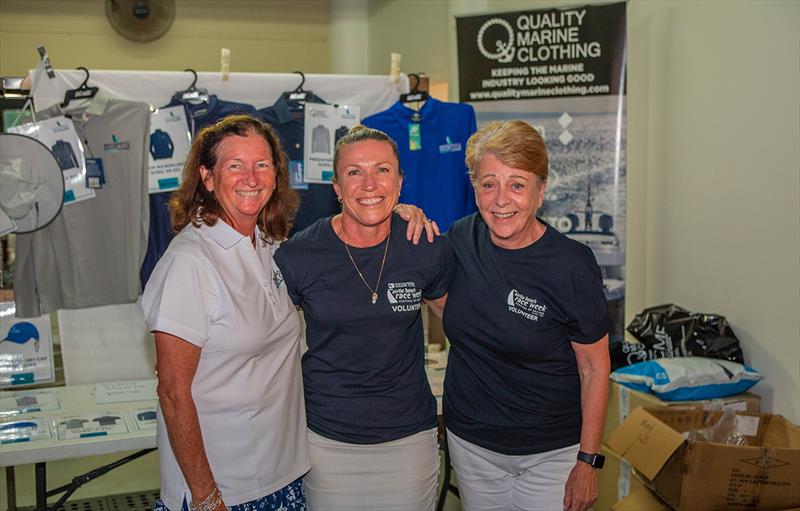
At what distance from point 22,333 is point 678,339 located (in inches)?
104

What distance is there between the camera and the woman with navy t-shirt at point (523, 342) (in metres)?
1.87

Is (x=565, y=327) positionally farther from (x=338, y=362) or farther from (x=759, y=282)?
(x=759, y=282)

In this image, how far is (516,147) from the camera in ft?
6.07

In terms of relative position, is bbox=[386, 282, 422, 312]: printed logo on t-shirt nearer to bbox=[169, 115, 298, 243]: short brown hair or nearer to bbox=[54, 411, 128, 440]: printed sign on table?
bbox=[169, 115, 298, 243]: short brown hair

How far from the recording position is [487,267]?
1.95 metres

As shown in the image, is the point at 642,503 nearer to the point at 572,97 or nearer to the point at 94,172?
the point at 572,97

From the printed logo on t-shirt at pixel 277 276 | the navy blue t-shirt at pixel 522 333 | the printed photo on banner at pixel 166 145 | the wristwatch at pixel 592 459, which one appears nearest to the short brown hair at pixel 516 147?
the navy blue t-shirt at pixel 522 333

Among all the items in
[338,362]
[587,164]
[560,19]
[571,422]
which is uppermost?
[560,19]

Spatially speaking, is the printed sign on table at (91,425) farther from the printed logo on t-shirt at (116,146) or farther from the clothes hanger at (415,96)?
the clothes hanger at (415,96)

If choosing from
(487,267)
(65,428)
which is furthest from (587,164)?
(65,428)

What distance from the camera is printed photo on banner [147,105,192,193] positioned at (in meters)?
3.26

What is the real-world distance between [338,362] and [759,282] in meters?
2.01

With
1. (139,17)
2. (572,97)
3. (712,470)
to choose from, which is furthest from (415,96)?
(139,17)

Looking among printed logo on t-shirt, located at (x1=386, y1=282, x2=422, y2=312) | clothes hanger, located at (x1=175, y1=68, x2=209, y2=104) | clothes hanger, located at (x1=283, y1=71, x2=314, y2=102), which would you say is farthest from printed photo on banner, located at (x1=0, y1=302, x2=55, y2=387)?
printed logo on t-shirt, located at (x1=386, y1=282, x2=422, y2=312)
